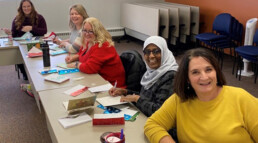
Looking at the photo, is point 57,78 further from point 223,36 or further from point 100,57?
point 223,36

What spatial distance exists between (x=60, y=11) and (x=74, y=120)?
5.08 m

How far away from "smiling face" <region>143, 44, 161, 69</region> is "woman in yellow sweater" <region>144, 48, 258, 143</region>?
20.1 inches

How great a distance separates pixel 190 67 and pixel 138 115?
53 cm

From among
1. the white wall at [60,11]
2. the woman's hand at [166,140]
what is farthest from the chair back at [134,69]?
the white wall at [60,11]

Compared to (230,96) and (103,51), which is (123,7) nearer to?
(103,51)

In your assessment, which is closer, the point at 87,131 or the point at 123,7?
the point at 87,131

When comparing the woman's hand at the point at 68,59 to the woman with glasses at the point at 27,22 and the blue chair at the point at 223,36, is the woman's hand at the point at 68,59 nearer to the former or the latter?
the woman with glasses at the point at 27,22

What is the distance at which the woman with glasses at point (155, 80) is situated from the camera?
1.79 metres

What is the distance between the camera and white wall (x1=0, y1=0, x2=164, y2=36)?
5.94 meters

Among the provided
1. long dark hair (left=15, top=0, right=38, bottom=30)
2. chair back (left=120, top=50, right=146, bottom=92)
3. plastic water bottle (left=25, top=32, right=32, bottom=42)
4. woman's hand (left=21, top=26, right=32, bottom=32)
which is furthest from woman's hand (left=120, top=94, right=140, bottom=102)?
long dark hair (left=15, top=0, right=38, bottom=30)

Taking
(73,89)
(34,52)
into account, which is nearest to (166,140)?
(73,89)

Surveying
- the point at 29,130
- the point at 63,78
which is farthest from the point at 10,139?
the point at 63,78

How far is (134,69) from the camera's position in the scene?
2.58 metres

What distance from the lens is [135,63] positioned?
2.57 metres
